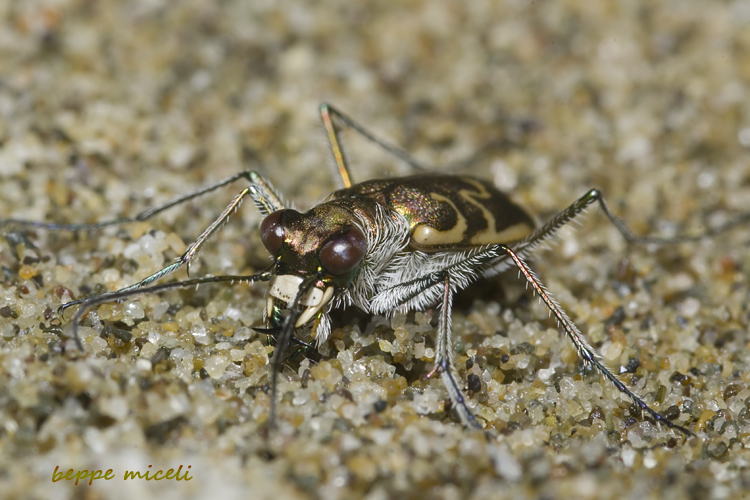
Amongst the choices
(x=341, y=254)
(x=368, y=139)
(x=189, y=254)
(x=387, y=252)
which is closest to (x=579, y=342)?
(x=387, y=252)

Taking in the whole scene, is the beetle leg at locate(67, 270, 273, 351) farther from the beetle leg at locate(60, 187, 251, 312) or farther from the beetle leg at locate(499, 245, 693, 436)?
the beetle leg at locate(499, 245, 693, 436)

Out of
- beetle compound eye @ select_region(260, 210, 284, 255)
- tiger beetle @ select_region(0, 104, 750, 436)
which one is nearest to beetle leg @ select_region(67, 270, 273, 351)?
tiger beetle @ select_region(0, 104, 750, 436)

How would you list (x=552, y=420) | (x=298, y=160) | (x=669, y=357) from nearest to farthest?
(x=552, y=420), (x=669, y=357), (x=298, y=160)

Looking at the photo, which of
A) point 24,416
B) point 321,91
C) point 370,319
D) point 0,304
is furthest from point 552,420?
point 321,91

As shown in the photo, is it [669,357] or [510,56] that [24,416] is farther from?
[510,56]

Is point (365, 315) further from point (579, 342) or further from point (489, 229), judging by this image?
point (579, 342)

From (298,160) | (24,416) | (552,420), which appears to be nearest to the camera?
(24,416)
